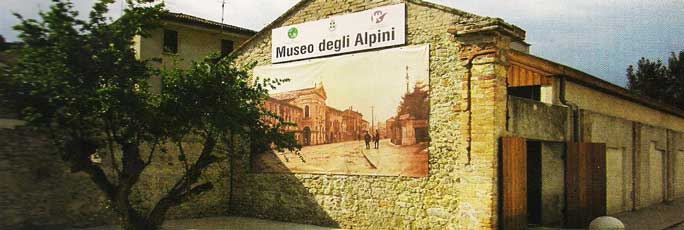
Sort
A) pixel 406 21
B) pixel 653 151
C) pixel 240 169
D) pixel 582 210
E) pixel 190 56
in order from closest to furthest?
1. pixel 406 21
2. pixel 582 210
3. pixel 240 169
4. pixel 653 151
5. pixel 190 56

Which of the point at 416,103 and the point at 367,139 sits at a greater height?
the point at 416,103

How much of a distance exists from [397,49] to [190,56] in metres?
14.6

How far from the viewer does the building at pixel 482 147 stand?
1216 cm

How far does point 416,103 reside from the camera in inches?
528

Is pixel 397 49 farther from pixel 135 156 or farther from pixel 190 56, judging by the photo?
pixel 190 56

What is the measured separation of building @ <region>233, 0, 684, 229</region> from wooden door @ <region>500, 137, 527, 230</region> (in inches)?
0.8

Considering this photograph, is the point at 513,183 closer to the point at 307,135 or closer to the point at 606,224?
the point at 606,224

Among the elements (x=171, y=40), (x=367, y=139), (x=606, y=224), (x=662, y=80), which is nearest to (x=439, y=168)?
(x=367, y=139)

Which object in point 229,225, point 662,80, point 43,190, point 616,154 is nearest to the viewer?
point 43,190

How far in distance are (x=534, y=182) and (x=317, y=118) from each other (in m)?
5.75

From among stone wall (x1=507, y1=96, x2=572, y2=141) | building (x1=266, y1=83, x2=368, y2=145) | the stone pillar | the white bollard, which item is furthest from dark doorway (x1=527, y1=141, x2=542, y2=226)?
building (x1=266, y1=83, x2=368, y2=145)

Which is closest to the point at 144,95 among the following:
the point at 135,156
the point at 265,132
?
the point at 135,156

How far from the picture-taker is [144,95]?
11617 mm

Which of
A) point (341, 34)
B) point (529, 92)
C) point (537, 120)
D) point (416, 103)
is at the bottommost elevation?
point (537, 120)
